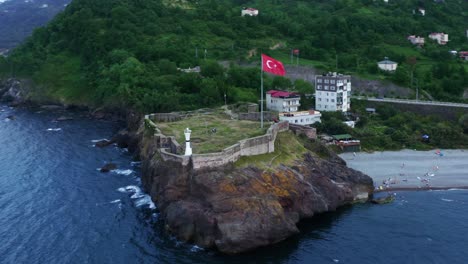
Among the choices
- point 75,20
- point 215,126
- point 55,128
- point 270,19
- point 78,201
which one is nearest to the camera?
point 78,201

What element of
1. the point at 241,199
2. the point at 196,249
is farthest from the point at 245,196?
the point at 196,249

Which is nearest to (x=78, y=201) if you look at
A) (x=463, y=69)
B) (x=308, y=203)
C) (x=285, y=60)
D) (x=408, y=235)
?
(x=308, y=203)

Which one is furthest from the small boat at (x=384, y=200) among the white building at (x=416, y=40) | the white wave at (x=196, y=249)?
the white building at (x=416, y=40)

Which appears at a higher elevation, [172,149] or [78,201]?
[172,149]

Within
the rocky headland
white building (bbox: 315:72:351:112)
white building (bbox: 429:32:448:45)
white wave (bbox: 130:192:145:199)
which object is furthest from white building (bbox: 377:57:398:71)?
white wave (bbox: 130:192:145:199)

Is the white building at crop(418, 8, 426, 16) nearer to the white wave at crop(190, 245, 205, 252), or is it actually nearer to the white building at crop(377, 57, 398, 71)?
the white building at crop(377, 57, 398, 71)

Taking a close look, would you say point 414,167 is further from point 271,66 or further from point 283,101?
point 271,66

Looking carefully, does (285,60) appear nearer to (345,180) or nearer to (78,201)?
(345,180)
